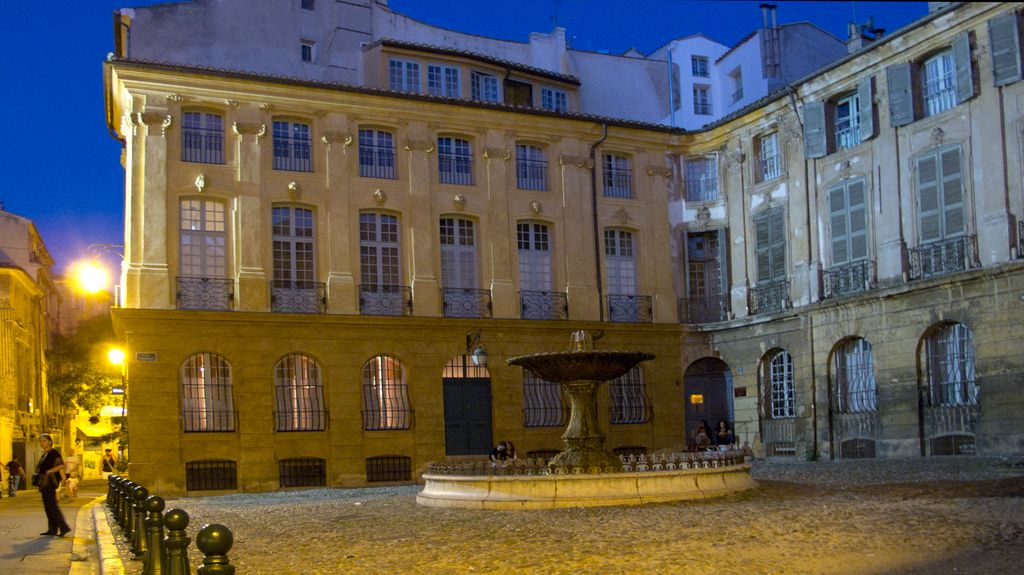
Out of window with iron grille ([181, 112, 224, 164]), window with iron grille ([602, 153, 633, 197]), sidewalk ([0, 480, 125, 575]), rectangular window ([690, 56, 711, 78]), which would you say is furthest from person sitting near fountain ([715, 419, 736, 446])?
rectangular window ([690, 56, 711, 78])

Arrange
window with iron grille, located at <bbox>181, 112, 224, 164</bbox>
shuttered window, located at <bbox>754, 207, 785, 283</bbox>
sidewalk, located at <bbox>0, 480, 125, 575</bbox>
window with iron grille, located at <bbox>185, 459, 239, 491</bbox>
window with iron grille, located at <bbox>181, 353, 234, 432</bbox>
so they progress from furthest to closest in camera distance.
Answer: shuttered window, located at <bbox>754, 207, 785, 283</bbox>, window with iron grille, located at <bbox>181, 112, 224, 164</bbox>, window with iron grille, located at <bbox>181, 353, 234, 432</bbox>, window with iron grille, located at <bbox>185, 459, 239, 491</bbox>, sidewalk, located at <bbox>0, 480, 125, 575</bbox>

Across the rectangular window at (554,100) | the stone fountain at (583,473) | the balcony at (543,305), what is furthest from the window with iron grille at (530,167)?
the stone fountain at (583,473)

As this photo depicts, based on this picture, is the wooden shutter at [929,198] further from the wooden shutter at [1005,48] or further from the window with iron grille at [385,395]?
the window with iron grille at [385,395]

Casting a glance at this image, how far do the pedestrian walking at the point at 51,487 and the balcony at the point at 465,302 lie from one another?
42.4ft

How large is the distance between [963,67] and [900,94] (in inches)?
70.3

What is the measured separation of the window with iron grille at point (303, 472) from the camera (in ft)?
81.7

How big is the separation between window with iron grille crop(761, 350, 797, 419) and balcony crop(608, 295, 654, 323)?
3.38 metres

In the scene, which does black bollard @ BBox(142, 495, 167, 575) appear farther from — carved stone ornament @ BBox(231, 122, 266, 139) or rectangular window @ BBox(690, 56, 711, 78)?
rectangular window @ BBox(690, 56, 711, 78)

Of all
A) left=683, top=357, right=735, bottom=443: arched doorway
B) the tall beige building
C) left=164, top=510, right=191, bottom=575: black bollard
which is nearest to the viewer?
left=164, top=510, right=191, bottom=575: black bollard

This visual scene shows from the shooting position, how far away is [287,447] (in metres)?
24.8

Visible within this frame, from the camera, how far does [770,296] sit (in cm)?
2769

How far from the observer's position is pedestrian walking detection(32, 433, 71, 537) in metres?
14.6

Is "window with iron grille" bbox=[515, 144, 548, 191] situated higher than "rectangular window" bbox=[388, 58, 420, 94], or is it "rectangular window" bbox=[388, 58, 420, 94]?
"rectangular window" bbox=[388, 58, 420, 94]

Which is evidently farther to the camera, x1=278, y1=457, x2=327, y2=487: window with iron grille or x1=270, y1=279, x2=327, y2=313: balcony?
x1=270, y1=279, x2=327, y2=313: balcony
